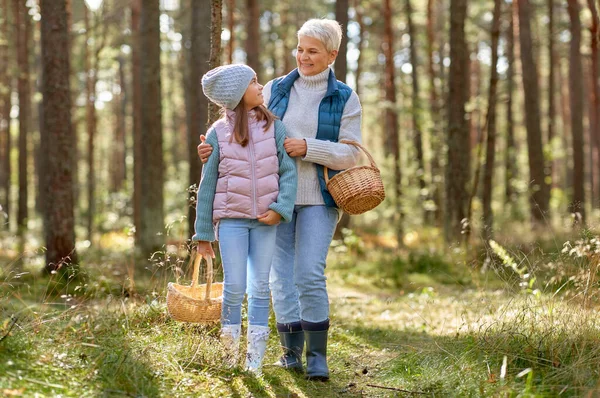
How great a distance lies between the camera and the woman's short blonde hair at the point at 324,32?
186 inches

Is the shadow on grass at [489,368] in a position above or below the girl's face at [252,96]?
below

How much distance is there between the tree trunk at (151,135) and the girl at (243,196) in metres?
8.28

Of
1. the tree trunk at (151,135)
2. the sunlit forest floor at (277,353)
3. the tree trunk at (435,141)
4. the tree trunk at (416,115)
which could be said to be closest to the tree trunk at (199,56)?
the tree trunk at (151,135)

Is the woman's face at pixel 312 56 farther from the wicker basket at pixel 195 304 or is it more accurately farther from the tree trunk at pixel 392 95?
the tree trunk at pixel 392 95

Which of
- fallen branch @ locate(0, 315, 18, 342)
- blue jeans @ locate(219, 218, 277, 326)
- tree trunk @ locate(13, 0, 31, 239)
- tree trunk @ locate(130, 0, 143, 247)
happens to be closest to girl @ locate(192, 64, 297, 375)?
blue jeans @ locate(219, 218, 277, 326)

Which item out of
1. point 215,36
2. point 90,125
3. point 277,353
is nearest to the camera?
point 277,353

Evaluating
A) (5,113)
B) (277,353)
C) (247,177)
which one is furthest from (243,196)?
(5,113)

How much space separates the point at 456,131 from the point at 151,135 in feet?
17.7

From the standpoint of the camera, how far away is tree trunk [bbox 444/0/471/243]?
42.2 feet

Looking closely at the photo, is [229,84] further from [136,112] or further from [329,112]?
[136,112]

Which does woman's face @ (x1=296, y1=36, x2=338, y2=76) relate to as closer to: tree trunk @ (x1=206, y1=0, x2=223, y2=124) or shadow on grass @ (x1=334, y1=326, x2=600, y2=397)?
tree trunk @ (x1=206, y1=0, x2=223, y2=124)

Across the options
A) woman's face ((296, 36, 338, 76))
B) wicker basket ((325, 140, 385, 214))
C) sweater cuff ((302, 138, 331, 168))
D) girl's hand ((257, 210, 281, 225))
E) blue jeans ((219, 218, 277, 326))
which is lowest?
blue jeans ((219, 218, 277, 326))

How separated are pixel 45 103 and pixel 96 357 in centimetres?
656

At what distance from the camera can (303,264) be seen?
4.69 meters
